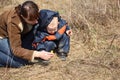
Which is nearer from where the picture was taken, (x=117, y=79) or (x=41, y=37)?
(x=117, y=79)

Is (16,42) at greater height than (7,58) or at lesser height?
greater

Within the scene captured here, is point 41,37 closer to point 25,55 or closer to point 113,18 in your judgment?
point 25,55

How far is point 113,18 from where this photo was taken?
3.87 m

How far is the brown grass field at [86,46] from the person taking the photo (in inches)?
119

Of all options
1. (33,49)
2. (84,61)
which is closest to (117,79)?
(84,61)

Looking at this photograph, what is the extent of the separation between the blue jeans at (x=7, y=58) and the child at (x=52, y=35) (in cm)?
23

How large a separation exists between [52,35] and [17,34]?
1.44 feet

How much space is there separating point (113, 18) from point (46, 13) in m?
1.06

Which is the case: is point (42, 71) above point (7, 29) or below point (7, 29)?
below

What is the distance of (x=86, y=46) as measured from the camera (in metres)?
3.47

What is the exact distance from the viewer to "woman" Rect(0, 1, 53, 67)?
9.35 feet

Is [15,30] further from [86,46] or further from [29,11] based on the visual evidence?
[86,46]

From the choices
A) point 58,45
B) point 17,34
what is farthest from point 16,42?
point 58,45

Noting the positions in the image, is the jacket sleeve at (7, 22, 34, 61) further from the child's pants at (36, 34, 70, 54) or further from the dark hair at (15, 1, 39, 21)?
the child's pants at (36, 34, 70, 54)
